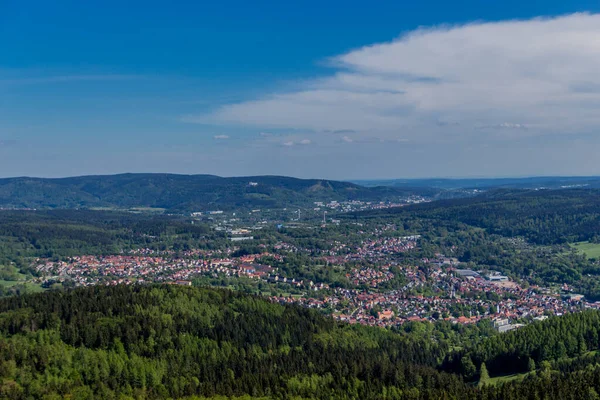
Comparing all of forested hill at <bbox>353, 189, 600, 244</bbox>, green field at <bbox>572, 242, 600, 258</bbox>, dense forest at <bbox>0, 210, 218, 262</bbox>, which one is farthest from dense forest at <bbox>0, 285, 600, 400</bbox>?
forested hill at <bbox>353, 189, 600, 244</bbox>

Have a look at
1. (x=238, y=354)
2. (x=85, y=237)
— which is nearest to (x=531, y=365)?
(x=238, y=354)

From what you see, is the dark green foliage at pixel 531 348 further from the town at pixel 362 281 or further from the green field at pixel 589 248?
the green field at pixel 589 248

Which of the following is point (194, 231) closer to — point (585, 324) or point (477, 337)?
point (477, 337)

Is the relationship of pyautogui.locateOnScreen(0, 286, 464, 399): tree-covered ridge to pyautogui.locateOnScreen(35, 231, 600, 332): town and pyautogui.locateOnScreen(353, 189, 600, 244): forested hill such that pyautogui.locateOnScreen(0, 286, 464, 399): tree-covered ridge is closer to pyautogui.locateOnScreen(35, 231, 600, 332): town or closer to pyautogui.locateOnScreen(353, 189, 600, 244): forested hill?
pyautogui.locateOnScreen(35, 231, 600, 332): town

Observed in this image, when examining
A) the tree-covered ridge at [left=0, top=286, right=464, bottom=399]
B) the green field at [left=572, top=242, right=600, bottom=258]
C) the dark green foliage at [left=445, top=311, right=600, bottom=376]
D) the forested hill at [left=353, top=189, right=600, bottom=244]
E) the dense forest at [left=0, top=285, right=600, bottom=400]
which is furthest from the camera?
the forested hill at [left=353, top=189, right=600, bottom=244]

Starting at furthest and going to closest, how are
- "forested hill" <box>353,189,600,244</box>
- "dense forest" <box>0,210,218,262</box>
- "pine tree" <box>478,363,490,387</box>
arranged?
1. "forested hill" <box>353,189,600,244</box>
2. "dense forest" <box>0,210,218,262</box>
3. "pine tree" <box>478,363,490,387</box>

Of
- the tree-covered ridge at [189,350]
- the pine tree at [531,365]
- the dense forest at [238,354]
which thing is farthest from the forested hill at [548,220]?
the pine tree at [531,365]
